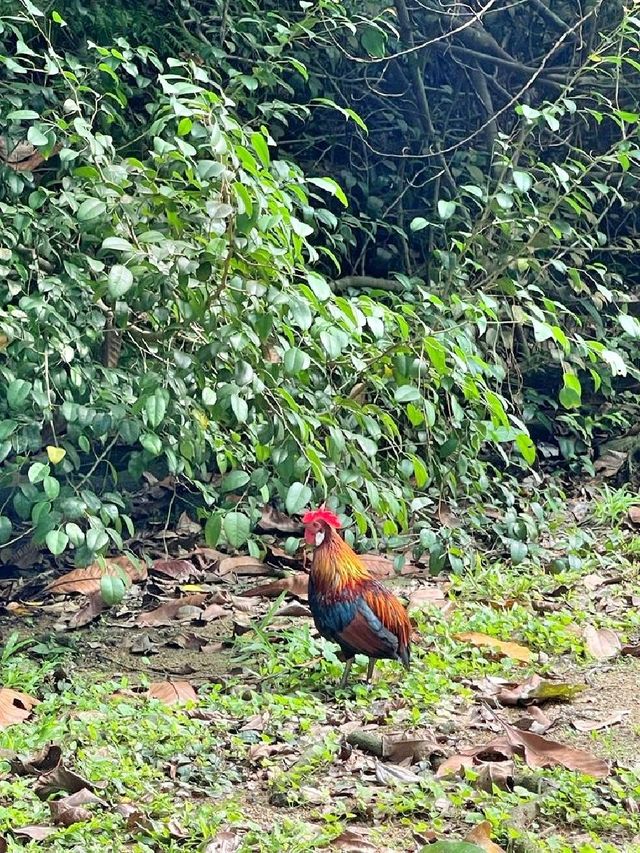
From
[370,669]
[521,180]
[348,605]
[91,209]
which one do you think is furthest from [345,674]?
[521,180]

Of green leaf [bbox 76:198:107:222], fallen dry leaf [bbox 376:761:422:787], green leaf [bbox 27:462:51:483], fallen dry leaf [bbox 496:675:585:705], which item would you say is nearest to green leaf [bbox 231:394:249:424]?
green leaf [bbox 27:462:51:483]

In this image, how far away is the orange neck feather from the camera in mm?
3805

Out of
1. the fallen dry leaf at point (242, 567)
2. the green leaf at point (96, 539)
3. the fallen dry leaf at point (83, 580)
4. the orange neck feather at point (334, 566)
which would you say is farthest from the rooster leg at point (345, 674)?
the fallen dry leaf at point (242, 567)

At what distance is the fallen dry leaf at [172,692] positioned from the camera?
3.70 metres

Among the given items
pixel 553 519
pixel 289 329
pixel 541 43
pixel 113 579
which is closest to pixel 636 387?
pixel 553 519

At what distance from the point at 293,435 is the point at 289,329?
1.29 ft

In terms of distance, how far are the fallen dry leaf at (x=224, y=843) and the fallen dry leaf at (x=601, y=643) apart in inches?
70.7

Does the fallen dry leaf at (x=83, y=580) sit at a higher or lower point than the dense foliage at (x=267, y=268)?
lower

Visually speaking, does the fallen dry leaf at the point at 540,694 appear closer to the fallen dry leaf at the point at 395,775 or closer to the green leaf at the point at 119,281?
the fallen dry leaf at the point at 395,775

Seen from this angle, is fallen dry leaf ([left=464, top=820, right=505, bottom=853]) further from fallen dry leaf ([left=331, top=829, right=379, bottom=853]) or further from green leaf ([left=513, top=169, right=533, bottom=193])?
green leaf ([left=513, top=169, right=533, bottom=193])

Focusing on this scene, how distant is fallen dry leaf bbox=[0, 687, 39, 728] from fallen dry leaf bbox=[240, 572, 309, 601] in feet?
4.44

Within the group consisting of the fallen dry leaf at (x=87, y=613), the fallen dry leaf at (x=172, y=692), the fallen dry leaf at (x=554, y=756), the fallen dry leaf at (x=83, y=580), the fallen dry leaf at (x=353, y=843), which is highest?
the fallen dry leaf at (x=554, y=756)

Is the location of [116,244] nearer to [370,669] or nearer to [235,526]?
[235,526]

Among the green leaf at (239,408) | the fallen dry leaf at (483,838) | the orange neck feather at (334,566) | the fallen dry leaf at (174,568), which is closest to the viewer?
the fallen dry leaf at (483,838)
